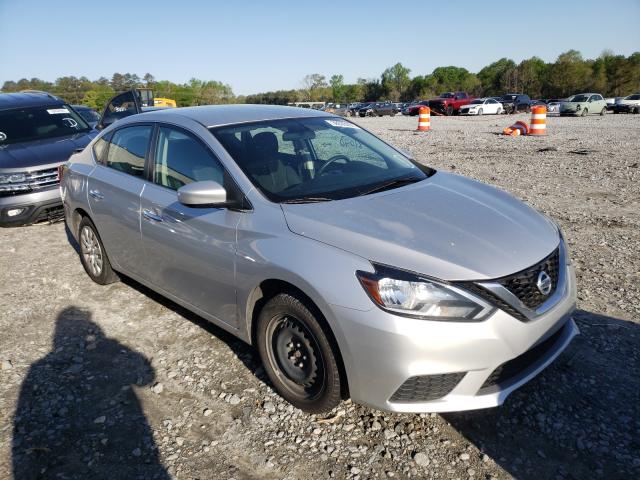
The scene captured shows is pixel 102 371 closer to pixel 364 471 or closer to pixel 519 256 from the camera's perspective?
pixel 364 471

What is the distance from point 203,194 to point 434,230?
1.37 metres

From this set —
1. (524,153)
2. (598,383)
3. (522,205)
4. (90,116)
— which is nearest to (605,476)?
(598,383)

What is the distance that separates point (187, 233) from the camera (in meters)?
3.39

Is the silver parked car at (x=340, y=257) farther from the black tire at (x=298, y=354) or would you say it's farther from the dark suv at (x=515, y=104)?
the dark suv at (x=515, y=104)

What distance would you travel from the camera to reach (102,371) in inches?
137

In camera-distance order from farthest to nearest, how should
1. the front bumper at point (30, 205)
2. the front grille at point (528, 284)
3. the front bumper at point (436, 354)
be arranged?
the front bumper at point (30, 205) → the front grille at point (528, 284) → the front bumper at point (436, 354)

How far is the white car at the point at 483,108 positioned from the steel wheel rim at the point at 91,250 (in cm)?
3715

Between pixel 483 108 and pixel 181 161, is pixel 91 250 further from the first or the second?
pixel 483 108

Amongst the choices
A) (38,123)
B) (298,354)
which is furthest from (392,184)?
(38,123)

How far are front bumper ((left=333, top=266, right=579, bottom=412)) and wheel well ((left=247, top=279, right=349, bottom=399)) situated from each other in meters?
0.09

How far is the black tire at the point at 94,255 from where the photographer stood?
4766mm

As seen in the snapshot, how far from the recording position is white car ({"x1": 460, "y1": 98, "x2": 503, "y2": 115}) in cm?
3803

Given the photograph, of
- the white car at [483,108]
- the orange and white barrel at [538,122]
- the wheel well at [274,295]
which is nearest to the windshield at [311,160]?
the wheel well at [274,295]

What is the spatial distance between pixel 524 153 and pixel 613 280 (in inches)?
343
